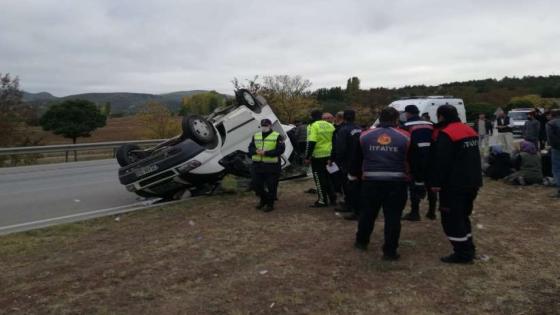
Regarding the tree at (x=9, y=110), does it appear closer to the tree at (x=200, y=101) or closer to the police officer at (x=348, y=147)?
the police officer at (x=348, y=147)

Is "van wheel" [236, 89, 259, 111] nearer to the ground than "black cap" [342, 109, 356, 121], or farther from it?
farther from it

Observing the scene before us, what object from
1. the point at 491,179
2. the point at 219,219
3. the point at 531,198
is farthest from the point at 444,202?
the point at 491,179

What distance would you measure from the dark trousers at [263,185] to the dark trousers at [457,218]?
3.25 meters

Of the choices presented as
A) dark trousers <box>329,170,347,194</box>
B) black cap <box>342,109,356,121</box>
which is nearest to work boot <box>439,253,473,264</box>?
black cap <box>342,109,356,121</box>

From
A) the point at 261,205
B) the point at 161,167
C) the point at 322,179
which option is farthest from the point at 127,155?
the point at 322,179

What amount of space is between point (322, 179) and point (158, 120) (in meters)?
37.2

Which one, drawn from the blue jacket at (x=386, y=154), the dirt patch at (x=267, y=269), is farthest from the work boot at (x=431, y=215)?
the blue jacket at (x=386, y=154)

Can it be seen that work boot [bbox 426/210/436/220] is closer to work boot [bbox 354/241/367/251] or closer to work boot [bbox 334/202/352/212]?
work boot [bbox 334/202/352/212]

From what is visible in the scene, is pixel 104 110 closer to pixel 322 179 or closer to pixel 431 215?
pixel 322 179

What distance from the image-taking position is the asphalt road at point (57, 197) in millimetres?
7973

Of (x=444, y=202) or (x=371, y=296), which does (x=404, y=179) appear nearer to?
(x=444, y=202)

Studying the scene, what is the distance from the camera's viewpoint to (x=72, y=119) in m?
54.5

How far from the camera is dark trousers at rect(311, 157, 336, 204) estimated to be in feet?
26.4

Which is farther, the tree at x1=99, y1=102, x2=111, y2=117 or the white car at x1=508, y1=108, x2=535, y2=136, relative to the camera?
the tree at x1=99, y1=102, x2=111, y2=117
